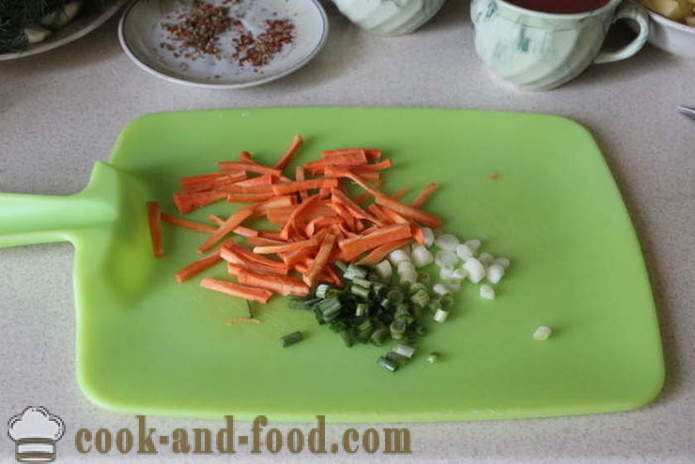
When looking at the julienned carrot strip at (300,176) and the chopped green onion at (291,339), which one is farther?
the julienned carrot strip at (300,176)

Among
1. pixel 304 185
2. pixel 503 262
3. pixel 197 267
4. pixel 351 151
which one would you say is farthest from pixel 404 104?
pixel 197 267

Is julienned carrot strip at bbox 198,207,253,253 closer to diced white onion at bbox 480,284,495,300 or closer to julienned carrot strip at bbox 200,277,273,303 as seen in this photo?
julienned carrot strip at bbox 200,277,273,303

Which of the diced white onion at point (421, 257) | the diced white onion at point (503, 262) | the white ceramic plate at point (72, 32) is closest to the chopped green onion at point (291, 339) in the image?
the diced white onion at point (421, 257)

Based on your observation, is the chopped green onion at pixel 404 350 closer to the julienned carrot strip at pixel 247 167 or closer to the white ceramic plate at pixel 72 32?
the julienned carrot strip at pixel 247 167

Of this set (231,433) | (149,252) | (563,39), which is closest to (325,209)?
(149,252)

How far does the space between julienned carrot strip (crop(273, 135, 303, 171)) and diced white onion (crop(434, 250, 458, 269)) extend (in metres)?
0.30

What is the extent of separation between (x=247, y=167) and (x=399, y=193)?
0.25 metres

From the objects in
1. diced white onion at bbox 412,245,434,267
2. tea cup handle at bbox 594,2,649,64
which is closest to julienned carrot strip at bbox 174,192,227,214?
diced white onion at bbox 412,245,434,267

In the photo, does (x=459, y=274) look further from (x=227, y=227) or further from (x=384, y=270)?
(x=227, y=227)

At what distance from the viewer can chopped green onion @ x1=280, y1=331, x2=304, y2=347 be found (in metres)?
0.96

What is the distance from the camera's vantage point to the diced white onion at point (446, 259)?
1.07 m

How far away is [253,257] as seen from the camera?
1.05 meters

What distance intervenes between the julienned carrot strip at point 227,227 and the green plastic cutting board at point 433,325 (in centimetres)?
2

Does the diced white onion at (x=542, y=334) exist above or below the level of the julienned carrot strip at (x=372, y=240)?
below
